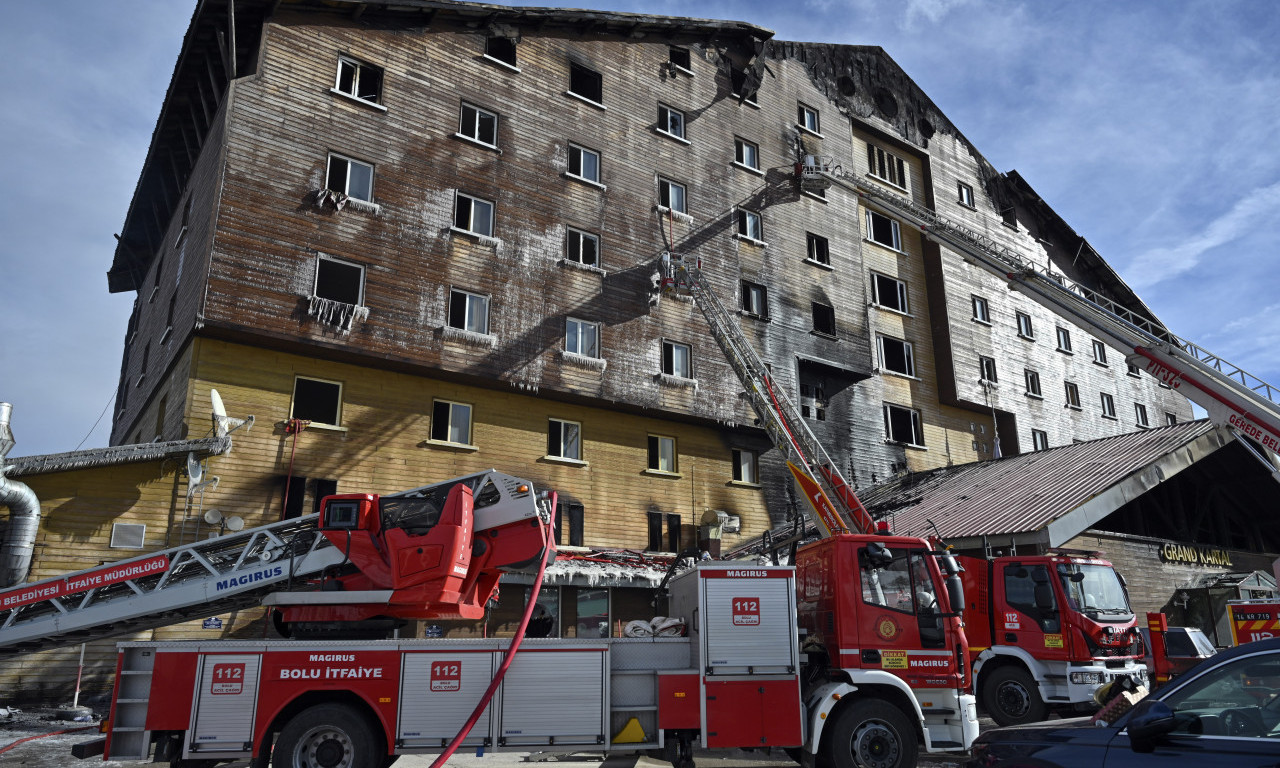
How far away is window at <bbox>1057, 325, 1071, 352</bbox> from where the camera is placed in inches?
1630

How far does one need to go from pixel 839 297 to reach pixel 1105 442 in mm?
10998

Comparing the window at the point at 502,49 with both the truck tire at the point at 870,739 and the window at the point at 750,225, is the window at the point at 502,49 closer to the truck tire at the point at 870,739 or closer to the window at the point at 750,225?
the window at the point at 750,225

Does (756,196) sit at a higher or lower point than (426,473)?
higher

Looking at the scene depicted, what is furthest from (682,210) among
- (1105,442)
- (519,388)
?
(1105,442)

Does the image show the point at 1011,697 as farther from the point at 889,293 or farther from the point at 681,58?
the point at 681,58

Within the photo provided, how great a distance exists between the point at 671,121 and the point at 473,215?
9913 mm

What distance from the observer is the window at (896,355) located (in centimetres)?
3419

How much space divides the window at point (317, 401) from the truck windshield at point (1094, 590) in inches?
672

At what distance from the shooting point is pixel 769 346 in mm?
29172

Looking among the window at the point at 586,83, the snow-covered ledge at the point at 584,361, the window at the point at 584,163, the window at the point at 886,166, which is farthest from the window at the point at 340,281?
the window at the point at 886,166

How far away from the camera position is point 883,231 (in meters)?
36.6

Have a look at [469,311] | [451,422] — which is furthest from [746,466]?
[469,311]

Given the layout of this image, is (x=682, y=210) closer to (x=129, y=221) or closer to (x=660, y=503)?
(x=660, y=503)

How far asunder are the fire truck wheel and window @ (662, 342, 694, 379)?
18.4 meters
